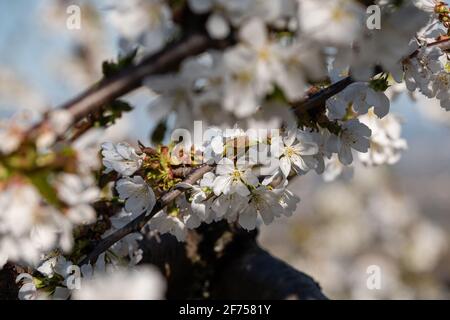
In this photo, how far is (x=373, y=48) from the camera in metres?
0.74

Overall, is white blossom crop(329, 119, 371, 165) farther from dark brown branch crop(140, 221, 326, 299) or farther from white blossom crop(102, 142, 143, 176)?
dark brown branch crop(140, 221, 326, 299)

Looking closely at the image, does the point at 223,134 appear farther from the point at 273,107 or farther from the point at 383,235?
the point at 383,235

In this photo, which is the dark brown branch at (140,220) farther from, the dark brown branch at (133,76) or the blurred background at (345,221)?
the blurred background at (345,221)

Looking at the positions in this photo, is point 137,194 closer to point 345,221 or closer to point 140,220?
point 140,220

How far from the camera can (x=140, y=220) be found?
45.1 inches

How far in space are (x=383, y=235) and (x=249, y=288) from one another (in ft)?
13.0

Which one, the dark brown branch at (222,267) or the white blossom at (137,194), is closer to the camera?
the white blossom at (137,194)

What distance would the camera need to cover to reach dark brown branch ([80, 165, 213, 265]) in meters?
1.11

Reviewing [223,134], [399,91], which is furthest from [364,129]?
[399,91]

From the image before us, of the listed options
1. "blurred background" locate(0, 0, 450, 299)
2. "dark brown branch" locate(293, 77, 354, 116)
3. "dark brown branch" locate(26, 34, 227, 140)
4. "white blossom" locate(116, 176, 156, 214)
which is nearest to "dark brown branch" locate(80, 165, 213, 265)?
"white blossom" locate(116, 176, 156, 214)

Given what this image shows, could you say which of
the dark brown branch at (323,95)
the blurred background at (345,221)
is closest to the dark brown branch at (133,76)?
the dark brown branch at (323,95)

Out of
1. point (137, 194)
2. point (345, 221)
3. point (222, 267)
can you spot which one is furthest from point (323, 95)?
point (345, 221)

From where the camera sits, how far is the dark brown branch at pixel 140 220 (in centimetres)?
111

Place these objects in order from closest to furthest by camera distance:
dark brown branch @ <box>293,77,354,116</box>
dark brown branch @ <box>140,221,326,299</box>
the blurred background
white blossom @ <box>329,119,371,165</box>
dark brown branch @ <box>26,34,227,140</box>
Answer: dark brown branch @ <box>26,34,227,140</box>, dark brown branch @ <box>293,77,354,116</box>, white blossom @ <box>329,119,371,165</box>, dark brown branch @ <box>140,221,326,299</box>, the blurred background
